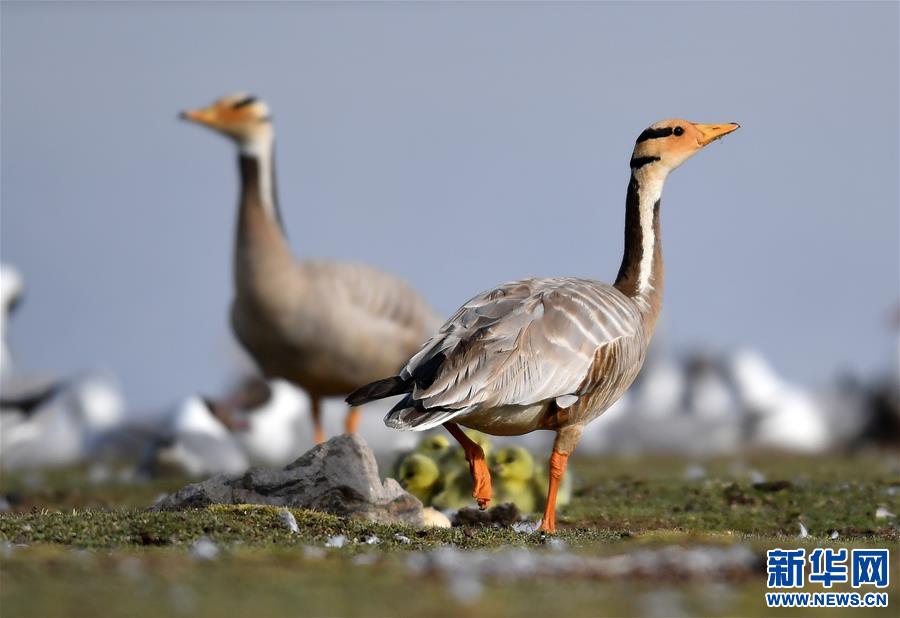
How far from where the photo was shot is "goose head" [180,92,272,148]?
1672cm

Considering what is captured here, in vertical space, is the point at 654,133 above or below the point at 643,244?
above

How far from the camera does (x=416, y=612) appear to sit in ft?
17.4

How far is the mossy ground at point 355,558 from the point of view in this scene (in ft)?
17.9

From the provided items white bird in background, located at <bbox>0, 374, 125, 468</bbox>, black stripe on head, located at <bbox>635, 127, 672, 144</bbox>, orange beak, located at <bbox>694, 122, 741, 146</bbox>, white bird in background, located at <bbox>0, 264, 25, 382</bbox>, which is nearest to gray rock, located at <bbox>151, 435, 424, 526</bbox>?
black stripe on head, located at <bbox>635, 127, 672, 144</bbox>

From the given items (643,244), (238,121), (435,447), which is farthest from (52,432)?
(643,244)

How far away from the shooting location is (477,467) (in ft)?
→ 30.5

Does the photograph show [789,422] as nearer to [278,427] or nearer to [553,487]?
[278,427]

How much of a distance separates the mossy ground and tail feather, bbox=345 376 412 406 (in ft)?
3.05

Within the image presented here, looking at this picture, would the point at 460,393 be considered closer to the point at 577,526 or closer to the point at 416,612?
the point at 577,526

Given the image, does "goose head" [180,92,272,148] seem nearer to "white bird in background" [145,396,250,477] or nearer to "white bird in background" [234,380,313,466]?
"white bird in background" [145,396,250,477]

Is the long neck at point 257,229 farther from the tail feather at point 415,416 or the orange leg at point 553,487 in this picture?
the tail feather at point 415,416

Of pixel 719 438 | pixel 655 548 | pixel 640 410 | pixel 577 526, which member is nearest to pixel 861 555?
pixel 655 548

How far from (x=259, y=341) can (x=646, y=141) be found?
6376mm

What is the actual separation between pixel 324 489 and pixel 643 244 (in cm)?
338
